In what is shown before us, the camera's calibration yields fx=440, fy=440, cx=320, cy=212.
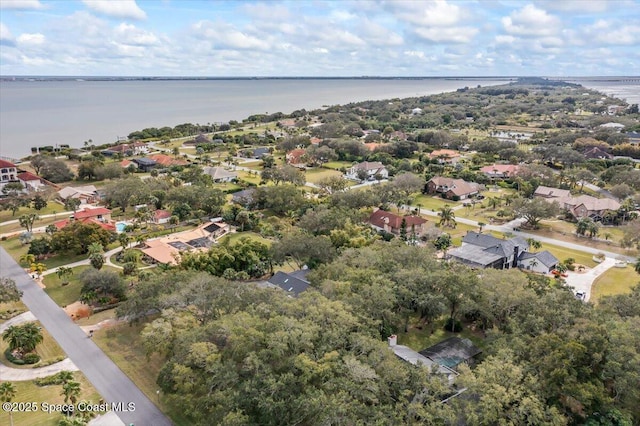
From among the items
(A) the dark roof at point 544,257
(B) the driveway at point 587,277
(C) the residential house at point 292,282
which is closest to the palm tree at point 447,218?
(A) the dark roof at point 544,257

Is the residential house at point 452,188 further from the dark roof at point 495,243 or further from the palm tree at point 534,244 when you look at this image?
the dark roof at point 495,243

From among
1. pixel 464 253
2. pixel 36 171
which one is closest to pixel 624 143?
pixel 464 253

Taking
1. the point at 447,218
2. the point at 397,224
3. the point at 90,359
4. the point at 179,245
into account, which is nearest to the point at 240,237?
the point at 179,245

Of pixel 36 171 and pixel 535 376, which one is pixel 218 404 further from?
pixel 36 171

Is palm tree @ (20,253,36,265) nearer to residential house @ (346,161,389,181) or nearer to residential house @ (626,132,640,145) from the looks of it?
residential house @ (346,161,389,181)

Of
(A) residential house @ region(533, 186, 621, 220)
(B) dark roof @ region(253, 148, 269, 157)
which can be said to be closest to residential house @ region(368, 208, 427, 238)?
(A) residential house @ region(533, 186, 621, 220)
